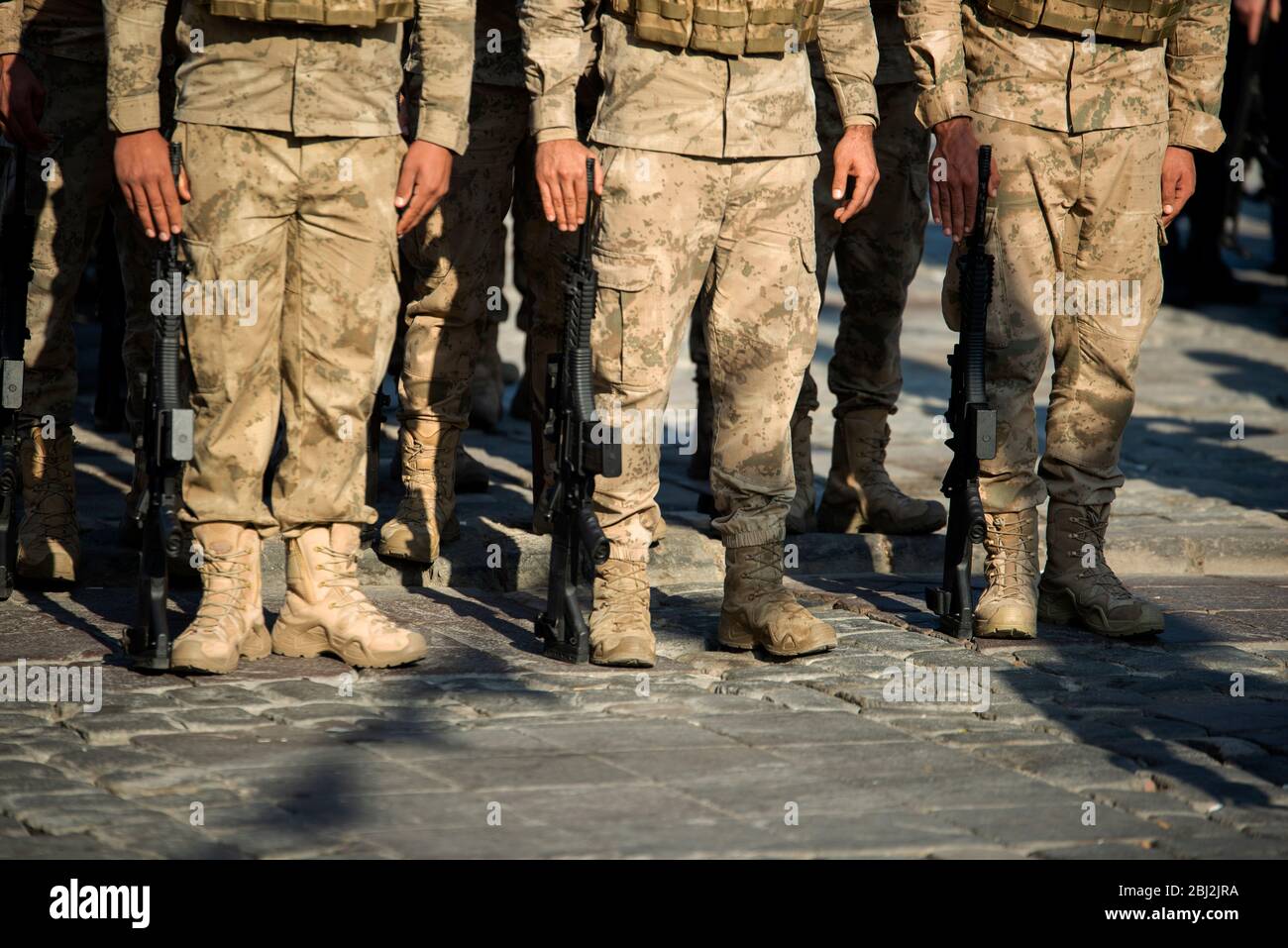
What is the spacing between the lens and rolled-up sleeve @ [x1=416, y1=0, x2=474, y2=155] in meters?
4.80

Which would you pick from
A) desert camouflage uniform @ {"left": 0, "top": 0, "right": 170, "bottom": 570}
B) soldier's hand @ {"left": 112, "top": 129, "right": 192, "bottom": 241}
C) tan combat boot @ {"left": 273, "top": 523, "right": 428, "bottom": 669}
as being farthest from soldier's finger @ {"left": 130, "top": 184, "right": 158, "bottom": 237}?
desert camouflage uniform @ {"left": 0, "top": 0, "right": 170, "bottom": 570}

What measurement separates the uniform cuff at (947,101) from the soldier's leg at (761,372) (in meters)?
0.44

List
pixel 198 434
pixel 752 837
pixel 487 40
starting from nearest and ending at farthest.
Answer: pixel 752 837, pixel 198 434, pixel 487 40

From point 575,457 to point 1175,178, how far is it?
2.10 metres

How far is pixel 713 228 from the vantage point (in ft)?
16.0

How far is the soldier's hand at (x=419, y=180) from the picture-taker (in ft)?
A: 15.8

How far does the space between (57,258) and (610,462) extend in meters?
2.01

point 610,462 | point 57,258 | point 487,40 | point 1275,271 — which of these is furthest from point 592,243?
point 1275,271

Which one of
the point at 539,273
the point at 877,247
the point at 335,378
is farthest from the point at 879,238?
the point at 335,378

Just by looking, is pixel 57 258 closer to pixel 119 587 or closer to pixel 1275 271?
pixel 119 587

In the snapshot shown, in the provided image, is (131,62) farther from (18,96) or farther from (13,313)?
(13,313)

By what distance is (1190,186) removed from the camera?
5602mm

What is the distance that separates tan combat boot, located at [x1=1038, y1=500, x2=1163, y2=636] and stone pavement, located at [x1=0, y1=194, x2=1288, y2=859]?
79 millimetres

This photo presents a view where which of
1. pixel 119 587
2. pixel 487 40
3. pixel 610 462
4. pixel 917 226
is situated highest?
pixel 487 40
